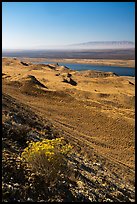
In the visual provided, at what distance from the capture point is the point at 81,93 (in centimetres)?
3206

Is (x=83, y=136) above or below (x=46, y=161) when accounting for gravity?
below

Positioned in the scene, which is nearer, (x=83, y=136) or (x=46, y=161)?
(x=46, y=161)

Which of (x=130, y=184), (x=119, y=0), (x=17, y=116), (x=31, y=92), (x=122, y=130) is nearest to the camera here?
(x=119, y=0)

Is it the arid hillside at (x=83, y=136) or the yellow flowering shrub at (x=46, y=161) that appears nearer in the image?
the yellow flowering shrub at (x=46, y=161)

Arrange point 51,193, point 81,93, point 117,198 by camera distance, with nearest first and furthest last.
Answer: point 51,193, point 117,198, point 81,93

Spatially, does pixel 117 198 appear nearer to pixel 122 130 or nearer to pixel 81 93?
pixel 122 130

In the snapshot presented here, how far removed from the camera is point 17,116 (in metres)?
13.5

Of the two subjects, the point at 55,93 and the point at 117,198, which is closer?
the point at 117,198

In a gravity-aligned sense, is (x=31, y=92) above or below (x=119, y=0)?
below

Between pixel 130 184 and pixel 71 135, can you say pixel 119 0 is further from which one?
pixel 71 135

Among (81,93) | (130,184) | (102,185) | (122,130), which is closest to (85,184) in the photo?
(102,185)

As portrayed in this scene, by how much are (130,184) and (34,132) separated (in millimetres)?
4138

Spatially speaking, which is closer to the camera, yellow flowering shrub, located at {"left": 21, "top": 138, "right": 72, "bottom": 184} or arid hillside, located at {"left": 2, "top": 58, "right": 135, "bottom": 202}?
yellow flowering shrub, located at {"left": 21, "top": 138, "right": 72, "bottom": 184}

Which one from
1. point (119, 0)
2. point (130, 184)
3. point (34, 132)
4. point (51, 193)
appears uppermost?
point (119, 0)
